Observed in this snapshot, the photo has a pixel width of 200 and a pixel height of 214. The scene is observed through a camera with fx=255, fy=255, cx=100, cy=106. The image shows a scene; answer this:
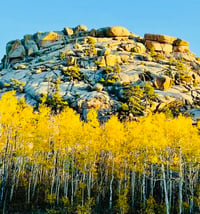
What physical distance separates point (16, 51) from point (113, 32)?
36542mm

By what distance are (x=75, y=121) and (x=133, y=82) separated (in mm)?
37728

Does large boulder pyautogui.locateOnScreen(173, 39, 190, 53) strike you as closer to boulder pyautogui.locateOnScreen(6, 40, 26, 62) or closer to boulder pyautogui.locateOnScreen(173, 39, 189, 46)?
boulder pyautogui.locateOnScreen(173, 39, 189, 46)

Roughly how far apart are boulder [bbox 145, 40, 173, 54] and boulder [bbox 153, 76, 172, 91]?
28792 millimetres

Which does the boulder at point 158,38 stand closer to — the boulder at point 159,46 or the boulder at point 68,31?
the boulder at point 159,46

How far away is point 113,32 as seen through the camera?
92750 mm

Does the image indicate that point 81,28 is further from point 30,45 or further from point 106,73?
point 106,73

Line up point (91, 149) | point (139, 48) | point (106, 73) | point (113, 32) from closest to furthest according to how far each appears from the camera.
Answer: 1. point (91, 149)
2. point (106, 73)
3. point (139, 48)
4. point (113, 32)

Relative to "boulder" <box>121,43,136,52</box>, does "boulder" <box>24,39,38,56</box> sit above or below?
above

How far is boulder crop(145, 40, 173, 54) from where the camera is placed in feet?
294

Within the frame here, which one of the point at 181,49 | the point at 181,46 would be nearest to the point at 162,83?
the point at 181,49

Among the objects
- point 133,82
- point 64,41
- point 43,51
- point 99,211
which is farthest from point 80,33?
point 99,211

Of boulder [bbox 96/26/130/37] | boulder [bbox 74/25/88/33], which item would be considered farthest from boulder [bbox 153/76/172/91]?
boulder [bbox 74/25/88/33]

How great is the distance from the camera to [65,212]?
2284cm

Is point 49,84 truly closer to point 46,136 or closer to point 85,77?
point 85,77
